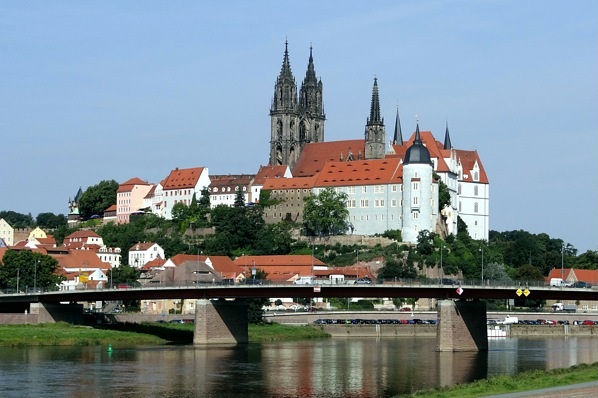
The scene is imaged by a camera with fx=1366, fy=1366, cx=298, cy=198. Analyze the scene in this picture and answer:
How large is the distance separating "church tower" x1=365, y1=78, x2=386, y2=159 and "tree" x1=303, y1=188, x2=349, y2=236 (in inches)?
602

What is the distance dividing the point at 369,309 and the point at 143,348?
151 ft

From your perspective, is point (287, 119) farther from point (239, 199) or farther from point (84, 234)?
point (84, 234)

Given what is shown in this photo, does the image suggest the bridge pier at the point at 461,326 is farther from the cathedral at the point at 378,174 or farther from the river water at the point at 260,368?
the cathedral at the point at 378,174

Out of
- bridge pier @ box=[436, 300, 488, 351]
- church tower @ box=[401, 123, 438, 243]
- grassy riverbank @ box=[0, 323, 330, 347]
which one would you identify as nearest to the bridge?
bridge pier @ box=[436, 300, 488, 351]

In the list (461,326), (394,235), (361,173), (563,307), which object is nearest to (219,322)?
(461,326)

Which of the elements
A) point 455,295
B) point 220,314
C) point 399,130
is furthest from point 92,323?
point 399,130

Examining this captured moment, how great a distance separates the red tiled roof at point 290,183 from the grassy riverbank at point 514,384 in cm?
11966

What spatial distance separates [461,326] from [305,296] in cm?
1150

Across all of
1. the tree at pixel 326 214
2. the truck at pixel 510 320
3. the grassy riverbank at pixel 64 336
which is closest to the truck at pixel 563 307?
the truck at pixel 510 320

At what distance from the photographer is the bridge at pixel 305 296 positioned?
96.3 meters

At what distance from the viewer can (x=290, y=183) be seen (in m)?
185

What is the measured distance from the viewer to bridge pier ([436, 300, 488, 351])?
315 ft

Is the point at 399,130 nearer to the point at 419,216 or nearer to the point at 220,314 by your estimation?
the point at 419,216

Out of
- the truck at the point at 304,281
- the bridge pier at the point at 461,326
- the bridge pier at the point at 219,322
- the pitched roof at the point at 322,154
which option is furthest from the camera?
the pitched roof at the point at 322,154
